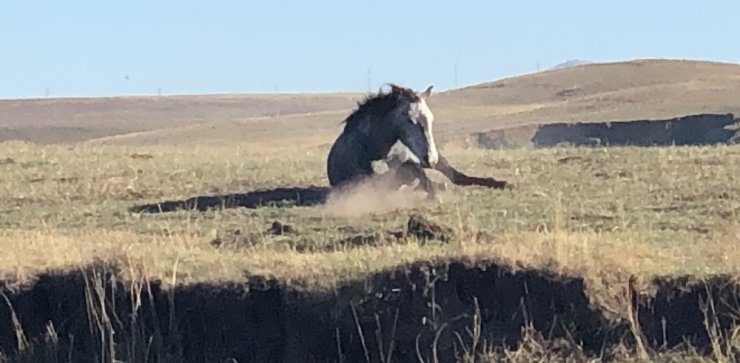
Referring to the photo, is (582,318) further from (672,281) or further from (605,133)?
(605,133)

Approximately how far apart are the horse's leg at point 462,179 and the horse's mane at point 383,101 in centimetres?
90

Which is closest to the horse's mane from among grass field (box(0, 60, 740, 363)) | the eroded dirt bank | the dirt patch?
grass field (box(0, 60, 740, 363))

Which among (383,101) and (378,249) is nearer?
(378,249)

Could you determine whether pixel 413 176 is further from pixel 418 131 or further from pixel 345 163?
pixel 345 163

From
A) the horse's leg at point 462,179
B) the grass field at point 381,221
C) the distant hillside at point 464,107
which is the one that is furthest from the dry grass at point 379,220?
the distant hillside at point 464,107

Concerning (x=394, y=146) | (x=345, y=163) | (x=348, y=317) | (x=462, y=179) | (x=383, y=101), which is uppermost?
(x=383, y=101)

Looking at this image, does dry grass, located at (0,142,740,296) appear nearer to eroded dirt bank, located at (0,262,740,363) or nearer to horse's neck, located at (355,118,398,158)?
eroded dirt bank, located at (0,262,740,363)

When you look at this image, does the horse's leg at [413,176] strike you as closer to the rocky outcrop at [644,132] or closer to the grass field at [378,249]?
the grass field at [378,249]

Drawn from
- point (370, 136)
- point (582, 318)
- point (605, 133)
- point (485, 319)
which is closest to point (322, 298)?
point (485, 319)

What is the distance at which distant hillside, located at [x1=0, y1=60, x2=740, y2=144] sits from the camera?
50250mm

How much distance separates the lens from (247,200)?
17.7 meters

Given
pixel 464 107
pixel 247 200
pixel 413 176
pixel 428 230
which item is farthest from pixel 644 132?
pixel 464 107

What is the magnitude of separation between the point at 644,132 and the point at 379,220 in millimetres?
27268

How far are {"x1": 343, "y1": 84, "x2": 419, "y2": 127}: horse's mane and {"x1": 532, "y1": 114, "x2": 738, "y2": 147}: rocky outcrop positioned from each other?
20.3 meters
